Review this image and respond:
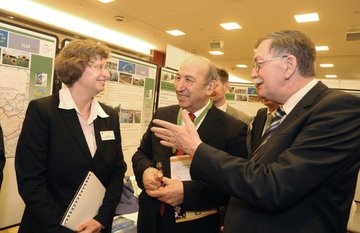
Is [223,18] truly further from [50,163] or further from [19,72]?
[50,163]

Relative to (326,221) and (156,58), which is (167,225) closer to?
(326,221)

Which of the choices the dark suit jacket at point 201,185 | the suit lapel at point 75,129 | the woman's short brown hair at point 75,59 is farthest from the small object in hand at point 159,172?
the woman's short brown hair at point 75,59

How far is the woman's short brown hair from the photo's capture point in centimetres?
161

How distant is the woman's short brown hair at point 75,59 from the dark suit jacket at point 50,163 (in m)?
0.14

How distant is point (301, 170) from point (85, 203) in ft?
3.63

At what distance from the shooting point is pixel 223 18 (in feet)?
22.6

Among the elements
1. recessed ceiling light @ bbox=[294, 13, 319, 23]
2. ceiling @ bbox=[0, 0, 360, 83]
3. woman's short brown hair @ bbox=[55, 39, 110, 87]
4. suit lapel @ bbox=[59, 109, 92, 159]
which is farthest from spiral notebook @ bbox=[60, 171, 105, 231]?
recessed ceiling light @ bbox=[294, 13, 319, 23]

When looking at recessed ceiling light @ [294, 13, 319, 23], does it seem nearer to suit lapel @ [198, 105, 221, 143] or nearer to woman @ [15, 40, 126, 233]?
suit lapel @ [198, 105, 221, 143]

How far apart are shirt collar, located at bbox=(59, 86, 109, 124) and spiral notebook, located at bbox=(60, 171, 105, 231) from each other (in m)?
0.35

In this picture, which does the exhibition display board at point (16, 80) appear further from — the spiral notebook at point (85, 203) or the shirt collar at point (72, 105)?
the spiral notebook at point (85, 203)

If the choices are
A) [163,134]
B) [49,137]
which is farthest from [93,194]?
[163,134]

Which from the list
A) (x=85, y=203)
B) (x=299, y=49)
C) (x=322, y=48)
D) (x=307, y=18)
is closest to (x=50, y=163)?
(x=85, y=203)

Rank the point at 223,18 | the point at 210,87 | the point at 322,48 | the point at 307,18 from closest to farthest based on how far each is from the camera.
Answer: the point at 210,87 → the point at 307,18 → the point at 223,18 → the point at 322,48

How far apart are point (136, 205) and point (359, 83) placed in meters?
4.00
